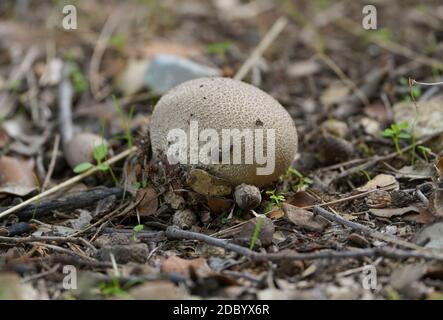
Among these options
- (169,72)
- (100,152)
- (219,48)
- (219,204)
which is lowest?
(219,204)

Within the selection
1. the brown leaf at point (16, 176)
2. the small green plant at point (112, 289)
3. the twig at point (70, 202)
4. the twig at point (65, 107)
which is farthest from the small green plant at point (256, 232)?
the twig at point (65, 107)

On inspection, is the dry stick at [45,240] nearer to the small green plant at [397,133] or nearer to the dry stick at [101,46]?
the small green plant at [397,133]

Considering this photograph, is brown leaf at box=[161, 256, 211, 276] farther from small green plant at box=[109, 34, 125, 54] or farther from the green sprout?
small green plant at box=[109, 34, 125, 54]

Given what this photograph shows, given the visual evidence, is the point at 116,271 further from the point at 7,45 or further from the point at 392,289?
the point at 7,45

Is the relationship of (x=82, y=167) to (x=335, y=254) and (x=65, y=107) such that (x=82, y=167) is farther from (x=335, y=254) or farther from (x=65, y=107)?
(x=335, y=254)

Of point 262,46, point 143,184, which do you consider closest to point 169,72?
point 262,46

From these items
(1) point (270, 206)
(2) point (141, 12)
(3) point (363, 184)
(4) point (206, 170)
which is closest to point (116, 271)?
(4) point (206, 170)

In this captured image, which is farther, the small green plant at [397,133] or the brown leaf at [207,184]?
the small green plant at [397,133]
